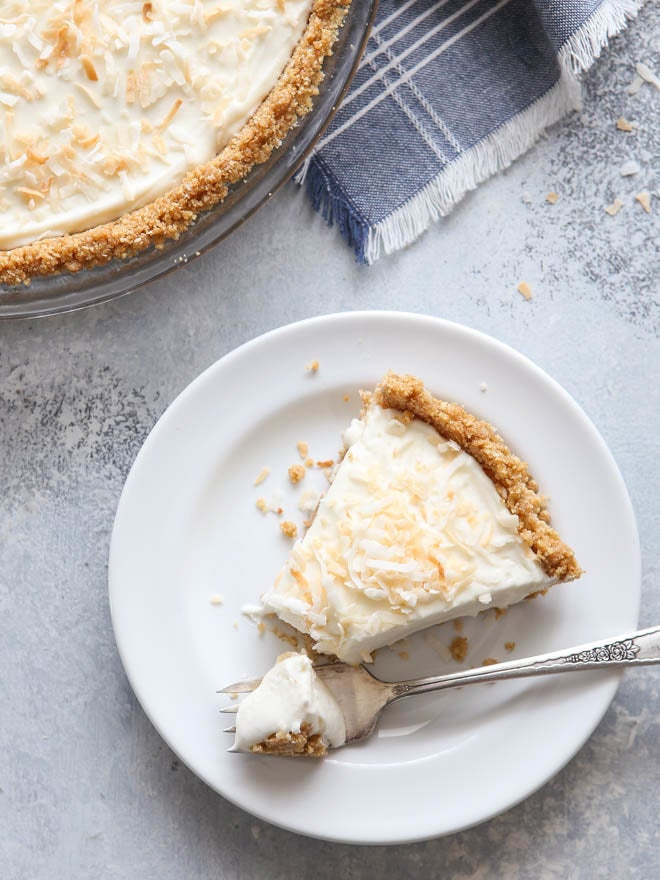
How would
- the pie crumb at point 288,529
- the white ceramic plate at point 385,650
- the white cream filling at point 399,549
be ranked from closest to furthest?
1. the white cream filling at point 399,549
2. the white ceramic plate at point 385,650
3. the pie crumb at point 288,529

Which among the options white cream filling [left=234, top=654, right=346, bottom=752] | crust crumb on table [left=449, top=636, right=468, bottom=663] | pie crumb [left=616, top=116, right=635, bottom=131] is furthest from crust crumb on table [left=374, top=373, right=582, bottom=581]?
pie crumb [left=616, top=116, right=635, bottom=131]

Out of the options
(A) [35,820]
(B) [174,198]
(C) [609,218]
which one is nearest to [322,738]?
(A) [35,820]

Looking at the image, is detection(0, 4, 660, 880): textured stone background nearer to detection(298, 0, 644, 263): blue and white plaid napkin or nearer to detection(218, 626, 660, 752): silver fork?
detection(298, 0, 644, 263): blue and white plaid napkin

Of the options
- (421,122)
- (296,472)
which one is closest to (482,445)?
(296,472)

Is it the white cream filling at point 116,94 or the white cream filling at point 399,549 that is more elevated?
the white cream filling at point 116,94

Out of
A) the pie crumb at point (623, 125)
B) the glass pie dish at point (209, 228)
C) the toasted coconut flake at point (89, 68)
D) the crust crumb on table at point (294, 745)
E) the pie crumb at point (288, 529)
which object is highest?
the toasted coconut flake at point (89, 68)

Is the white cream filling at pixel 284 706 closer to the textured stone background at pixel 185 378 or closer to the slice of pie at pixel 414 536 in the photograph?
the slice of pie at pixel 414 536

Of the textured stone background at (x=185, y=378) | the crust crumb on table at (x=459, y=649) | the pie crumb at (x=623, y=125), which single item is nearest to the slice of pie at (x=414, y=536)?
the crust crumb on table at (x=459, y=649)
